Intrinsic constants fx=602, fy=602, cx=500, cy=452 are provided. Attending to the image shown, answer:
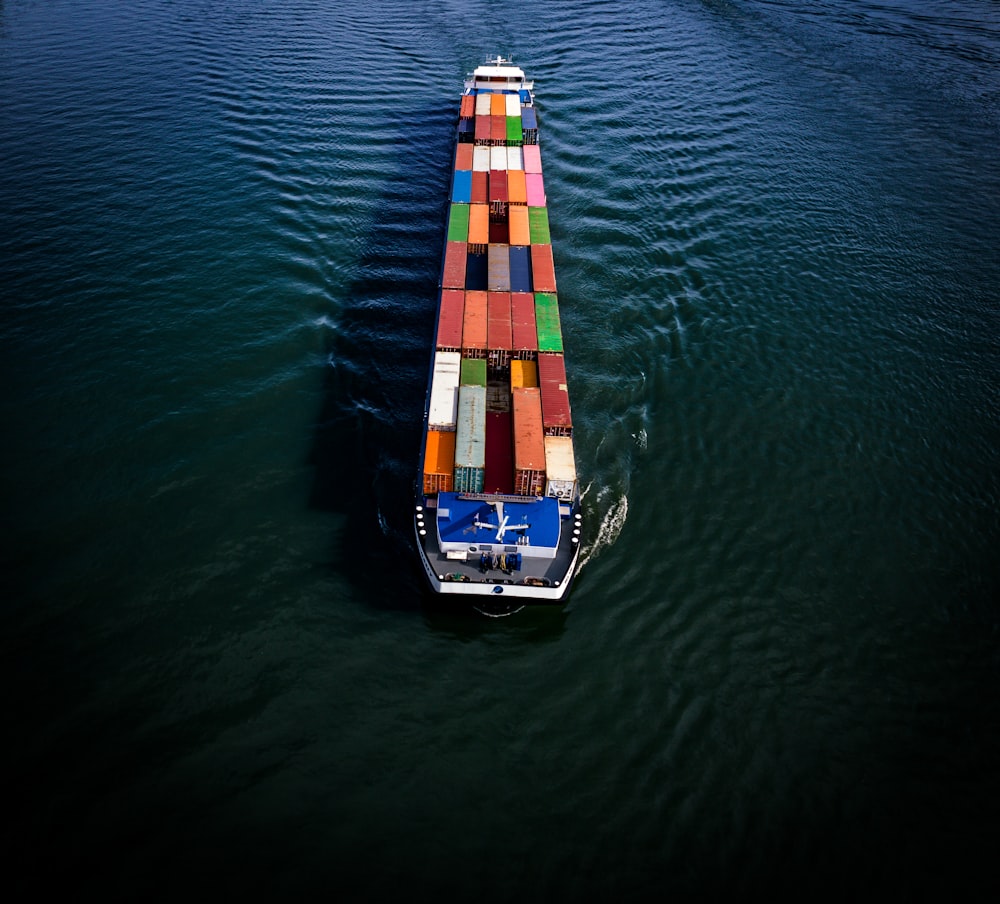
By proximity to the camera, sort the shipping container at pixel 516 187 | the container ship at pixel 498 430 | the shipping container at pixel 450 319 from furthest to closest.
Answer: the shipping container at pixel 516 187 → the shipping container at pixel 450 319 → the container ship at pixel 498 430

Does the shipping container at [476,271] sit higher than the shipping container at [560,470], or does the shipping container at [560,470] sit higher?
the shipping container at [476,271]

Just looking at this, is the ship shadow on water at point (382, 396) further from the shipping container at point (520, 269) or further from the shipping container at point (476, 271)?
the shipping container at point (520, 269)

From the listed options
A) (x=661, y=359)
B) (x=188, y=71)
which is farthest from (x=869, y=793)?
(x=188, y=71)

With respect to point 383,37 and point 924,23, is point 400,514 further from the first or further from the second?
point 924,23

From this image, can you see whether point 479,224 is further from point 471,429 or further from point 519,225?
point 471,429

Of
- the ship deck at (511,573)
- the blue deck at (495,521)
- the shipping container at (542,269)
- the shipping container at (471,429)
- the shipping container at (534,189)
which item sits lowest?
the ship deck at (511,573)

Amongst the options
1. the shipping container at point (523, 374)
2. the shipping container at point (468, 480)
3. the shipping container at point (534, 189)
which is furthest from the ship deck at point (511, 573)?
the shipping container at point (534, 189)

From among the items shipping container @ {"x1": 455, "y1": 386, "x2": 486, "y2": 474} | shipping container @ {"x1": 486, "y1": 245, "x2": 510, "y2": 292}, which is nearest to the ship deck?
shipping container @ {"x1": 455, "y1": 386, "x2": 486, "y2": 474}

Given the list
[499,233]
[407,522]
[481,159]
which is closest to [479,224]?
[499,233]
